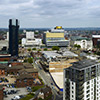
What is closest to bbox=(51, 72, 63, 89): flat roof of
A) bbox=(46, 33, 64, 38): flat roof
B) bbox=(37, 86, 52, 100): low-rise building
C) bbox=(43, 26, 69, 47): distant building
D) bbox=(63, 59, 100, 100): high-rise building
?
bbox=(37, 86, 52, 100): low-rise building

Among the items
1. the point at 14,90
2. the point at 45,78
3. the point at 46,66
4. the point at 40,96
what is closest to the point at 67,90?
the point at 40,96

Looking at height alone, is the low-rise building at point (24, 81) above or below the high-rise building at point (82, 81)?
below

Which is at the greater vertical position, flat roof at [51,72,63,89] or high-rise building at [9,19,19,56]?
high-rise building at [9,19,19,56]

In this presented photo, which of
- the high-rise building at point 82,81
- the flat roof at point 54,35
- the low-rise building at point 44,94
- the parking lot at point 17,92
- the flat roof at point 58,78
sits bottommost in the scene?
the parking lot at point 17,92

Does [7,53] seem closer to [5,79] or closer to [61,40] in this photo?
[5,79]

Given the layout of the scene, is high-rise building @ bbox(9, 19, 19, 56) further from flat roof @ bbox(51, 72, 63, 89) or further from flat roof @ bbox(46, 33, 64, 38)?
flat roof @ bbox(46, 33, 64, 38)

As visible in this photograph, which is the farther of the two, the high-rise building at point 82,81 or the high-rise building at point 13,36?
the high-rise building at point 13,36

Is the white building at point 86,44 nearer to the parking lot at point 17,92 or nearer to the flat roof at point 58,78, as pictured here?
the flat roof at point 58,78

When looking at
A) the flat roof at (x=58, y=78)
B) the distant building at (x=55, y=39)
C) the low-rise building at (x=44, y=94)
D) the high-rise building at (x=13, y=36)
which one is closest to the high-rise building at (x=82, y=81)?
the low-rise building at (x=44, y=94)
